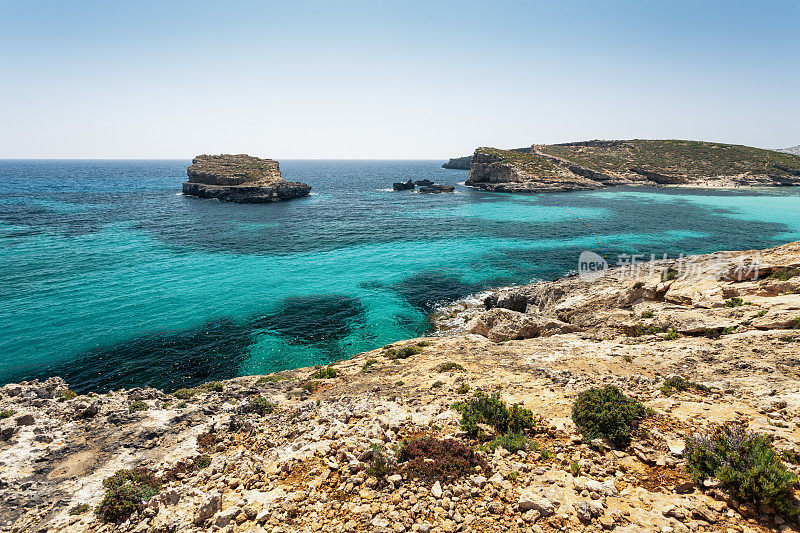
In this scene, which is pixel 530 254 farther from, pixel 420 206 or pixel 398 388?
pixel 420 206

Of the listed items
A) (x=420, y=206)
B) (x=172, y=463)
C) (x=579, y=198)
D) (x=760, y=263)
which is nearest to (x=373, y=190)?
(x=420, y=206)

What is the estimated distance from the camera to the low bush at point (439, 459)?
30.7 ft

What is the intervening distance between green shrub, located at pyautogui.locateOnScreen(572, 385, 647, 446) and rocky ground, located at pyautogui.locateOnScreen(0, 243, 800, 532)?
0.38 m

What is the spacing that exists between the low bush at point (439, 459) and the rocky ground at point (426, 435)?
0.19 metres

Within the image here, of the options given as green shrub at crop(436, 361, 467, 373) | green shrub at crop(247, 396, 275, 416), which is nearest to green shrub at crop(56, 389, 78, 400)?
green shrub at crop(247, 396, 275, 416)

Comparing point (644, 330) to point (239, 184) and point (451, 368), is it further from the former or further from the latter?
point (239, 184)

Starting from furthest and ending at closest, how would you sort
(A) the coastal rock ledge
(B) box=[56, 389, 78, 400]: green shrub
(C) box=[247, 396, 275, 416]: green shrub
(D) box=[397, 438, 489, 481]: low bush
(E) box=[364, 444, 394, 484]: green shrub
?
1. (A) the coastal rock ledge
2. (B) box=[56, 389, 78, 400]: green shrub
3. (C) box=[247, 396, 275, 416]: green shrub
4. (E) box=[364, 444, 394, 484]: green shrub
5. (D) box=[397, 438, 489, 481]: low bush

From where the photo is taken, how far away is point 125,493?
30.8 ft

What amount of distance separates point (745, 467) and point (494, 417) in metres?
6.29

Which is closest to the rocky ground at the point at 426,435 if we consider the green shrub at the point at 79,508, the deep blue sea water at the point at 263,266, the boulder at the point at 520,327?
the green shrub at the point at 79,508

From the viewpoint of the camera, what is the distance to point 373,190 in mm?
140750

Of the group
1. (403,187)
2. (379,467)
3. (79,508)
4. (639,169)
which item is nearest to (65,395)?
(79,508)

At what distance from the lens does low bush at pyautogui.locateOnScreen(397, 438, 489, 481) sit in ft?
30.7

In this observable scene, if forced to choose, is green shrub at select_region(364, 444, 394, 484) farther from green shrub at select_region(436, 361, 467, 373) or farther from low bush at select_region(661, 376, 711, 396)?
low bush at select_region(661, 376, 711, 396)
